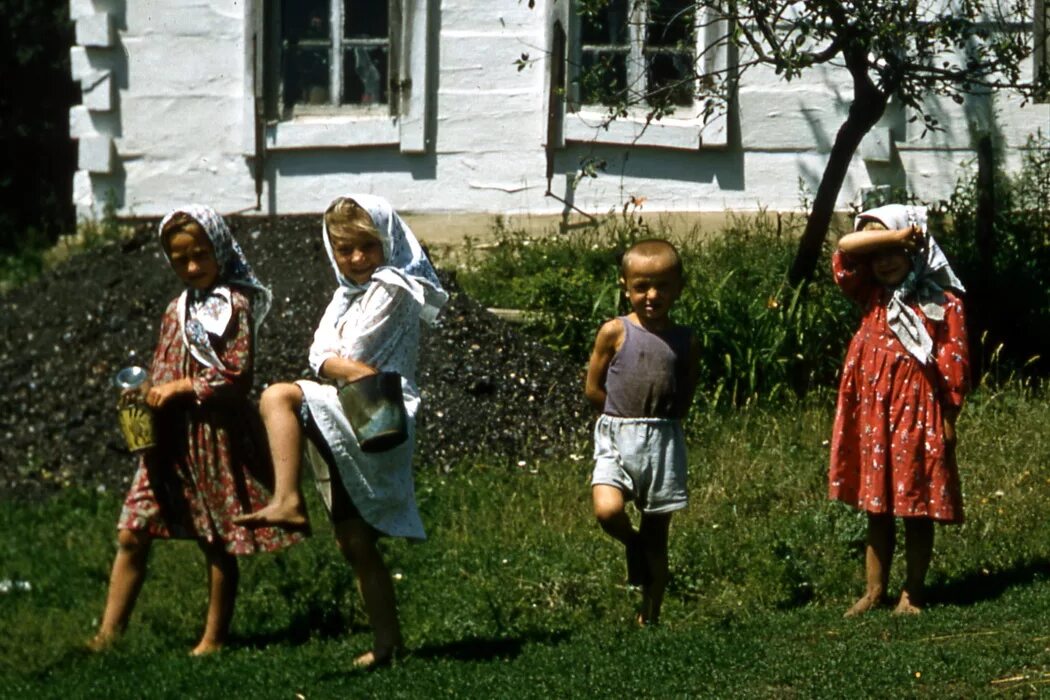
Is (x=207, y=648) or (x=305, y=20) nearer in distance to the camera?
(x=207, y=648)

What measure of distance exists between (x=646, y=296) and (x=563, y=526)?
214cm

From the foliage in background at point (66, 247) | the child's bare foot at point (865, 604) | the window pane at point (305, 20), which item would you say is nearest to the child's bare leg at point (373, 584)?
the child's bare foot at point (865, 604)

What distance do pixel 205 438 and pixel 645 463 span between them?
Result: 1625 millimetres

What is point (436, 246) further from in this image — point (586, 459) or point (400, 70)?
point (586, 459)

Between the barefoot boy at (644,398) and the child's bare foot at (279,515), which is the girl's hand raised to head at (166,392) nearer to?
the child's bare foot at (279,515)

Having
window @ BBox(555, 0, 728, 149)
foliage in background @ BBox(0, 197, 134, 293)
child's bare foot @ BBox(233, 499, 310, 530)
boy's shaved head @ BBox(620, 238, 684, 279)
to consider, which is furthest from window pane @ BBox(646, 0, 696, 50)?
child's bare foot @ BBox(233, 499, 310, 530)

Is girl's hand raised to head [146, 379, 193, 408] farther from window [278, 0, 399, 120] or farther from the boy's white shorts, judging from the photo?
window [278, 0, 399, 120]

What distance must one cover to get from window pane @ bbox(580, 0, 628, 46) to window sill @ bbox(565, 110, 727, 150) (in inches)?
23.0

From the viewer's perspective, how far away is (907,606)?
265 inches

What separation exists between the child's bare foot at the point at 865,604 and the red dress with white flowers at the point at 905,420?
1.13 feet

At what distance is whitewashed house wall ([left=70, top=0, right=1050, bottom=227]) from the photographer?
481 inches

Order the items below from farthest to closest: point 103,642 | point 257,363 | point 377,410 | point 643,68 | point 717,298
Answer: point 643,68, point 257,363, point 717,298, point 103,642, point 377,410

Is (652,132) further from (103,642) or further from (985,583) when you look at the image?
(103,642)

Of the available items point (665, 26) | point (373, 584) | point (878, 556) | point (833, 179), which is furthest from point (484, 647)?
point (665, 26)
